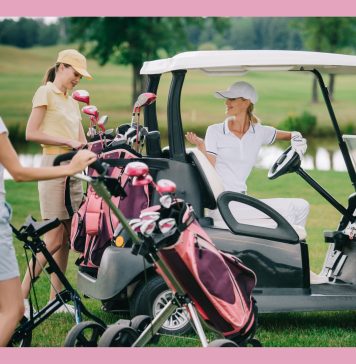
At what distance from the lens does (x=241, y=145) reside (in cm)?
606

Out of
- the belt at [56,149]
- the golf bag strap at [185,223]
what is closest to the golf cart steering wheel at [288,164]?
the belt at [56,149]

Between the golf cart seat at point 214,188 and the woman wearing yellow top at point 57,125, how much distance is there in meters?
0.80

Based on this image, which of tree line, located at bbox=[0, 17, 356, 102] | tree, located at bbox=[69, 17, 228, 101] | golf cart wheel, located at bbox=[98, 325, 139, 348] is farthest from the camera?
tree line, located at bbox=[0, 17, 356, 102]

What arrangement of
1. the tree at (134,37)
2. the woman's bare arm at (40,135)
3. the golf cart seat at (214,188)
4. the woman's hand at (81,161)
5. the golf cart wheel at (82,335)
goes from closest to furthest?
the woman's hand at (81,161)
the golf cart wheel at (82,335)
the golf cart seat at (214,188)
the woman's bare arm at (40,135)
the tree at (134,37)

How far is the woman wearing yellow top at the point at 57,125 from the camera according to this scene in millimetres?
6125

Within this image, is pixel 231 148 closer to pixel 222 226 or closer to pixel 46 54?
pixel 222 226

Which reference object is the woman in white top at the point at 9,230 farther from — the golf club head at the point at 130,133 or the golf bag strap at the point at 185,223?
the golf club head at the point at 130,133

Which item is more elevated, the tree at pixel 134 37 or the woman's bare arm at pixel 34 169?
the woman's bare arm at pixel 34 169

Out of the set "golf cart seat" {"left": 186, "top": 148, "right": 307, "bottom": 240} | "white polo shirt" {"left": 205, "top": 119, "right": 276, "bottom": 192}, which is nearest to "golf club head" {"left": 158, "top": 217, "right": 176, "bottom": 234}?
"golf cart seat" {"left": 186, "top": 148, "right": 307, "bottom": 240}

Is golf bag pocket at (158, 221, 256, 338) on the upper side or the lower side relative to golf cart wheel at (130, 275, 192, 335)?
upper

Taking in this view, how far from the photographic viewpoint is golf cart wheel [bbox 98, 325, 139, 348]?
4.49 metres

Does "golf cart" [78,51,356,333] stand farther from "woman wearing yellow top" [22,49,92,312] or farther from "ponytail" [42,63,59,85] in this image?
"ponytail" [42,63,59,85]

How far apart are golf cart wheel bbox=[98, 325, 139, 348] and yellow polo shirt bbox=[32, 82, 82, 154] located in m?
1.83

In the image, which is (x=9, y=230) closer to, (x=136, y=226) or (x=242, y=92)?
(x=136, y=226)
